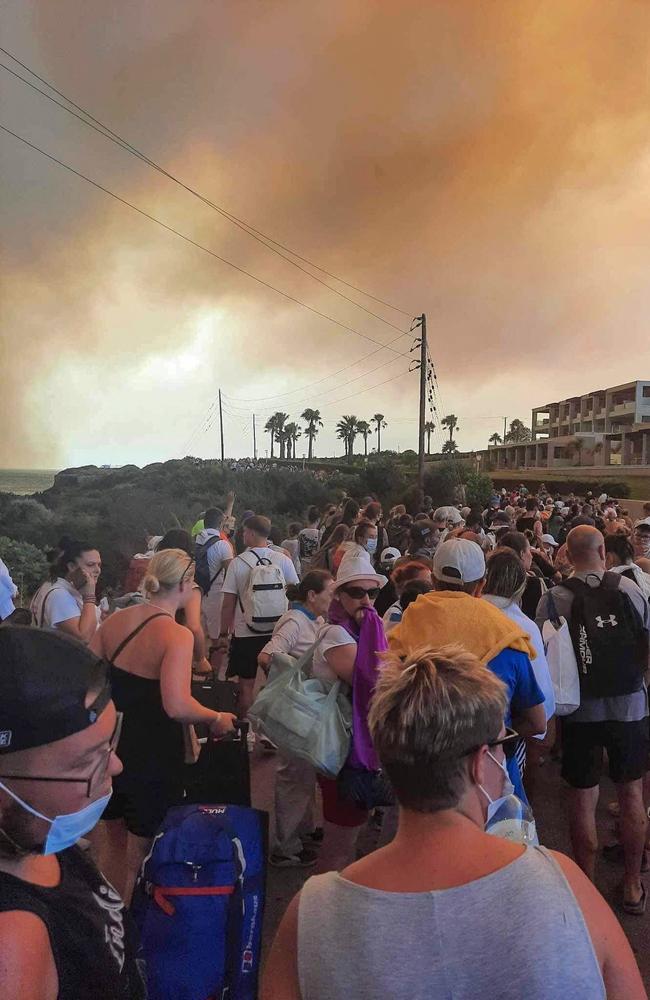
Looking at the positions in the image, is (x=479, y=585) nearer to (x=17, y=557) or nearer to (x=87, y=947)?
(x=87, y=947)

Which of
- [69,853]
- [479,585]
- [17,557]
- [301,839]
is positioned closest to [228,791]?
[301,839]

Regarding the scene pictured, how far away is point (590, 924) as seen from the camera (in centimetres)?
116

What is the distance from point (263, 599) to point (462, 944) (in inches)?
167

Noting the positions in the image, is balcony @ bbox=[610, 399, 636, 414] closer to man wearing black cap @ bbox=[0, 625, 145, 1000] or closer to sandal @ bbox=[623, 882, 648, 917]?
sandal @ bbox=[623, 882, 648, 917]

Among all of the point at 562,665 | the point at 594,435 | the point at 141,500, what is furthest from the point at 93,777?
the point at 594,435

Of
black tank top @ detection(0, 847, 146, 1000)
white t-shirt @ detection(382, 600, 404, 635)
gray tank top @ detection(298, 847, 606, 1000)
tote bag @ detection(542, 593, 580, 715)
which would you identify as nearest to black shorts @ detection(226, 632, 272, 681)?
white t-shirt @ detection(382, 600, 404, 635)

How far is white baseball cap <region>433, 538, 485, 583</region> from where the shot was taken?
2.94m

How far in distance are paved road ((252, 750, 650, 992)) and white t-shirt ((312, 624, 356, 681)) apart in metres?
1.31

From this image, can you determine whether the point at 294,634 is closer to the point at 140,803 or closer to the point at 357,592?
the point at 357,592

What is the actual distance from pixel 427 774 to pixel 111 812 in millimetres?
2038

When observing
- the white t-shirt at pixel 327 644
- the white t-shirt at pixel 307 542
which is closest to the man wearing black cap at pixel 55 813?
the white t-shirt at pixel 327 644

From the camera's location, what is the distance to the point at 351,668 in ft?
9.78

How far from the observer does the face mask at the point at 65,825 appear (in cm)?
123

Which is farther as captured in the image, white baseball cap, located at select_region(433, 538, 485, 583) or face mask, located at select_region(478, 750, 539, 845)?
white baseball cap, located at select_region(433, 538, 485, 583)
